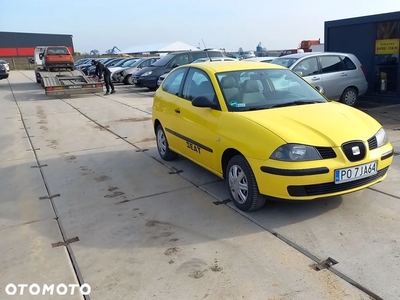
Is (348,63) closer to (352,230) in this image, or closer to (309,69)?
(309,69)

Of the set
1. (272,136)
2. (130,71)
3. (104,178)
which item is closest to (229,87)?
(272,136)

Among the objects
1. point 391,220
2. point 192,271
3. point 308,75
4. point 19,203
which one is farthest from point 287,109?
point 308,75

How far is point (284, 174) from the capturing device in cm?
357

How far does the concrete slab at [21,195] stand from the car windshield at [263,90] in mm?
2523

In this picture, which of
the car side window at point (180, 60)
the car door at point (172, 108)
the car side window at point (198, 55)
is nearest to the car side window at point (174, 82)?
the car door at point (172, 108)

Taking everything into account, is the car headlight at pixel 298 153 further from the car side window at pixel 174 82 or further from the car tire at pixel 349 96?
the car tire at pixel 349 96

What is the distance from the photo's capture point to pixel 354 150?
3.67m

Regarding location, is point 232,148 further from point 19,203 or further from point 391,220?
point 19,203

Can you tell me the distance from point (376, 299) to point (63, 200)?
12.0 feet

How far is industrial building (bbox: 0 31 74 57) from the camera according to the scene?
6009 cm

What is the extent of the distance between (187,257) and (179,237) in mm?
376

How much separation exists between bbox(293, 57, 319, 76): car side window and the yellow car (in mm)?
4852

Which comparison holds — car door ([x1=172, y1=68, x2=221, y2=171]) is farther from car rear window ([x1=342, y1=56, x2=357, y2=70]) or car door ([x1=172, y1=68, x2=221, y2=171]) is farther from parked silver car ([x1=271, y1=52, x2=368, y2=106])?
car rear window ([x1=342, y1=56, x2=357, y2=70])

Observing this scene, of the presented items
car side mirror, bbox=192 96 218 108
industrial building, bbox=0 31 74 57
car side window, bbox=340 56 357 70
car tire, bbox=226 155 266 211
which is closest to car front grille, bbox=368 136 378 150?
car tire, bbox=226 155 266 211
